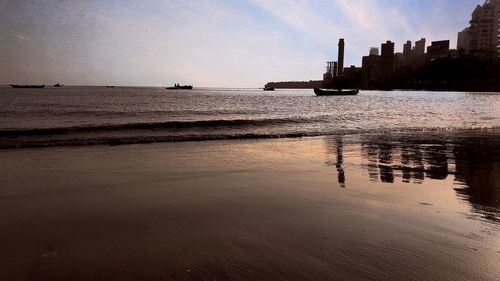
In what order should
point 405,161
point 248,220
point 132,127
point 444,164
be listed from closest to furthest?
point 248,220 < point 444,164 < point 405,161 < point 132,127

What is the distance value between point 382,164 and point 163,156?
663cm

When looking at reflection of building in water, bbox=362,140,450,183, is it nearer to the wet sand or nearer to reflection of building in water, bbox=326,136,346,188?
the wet sand

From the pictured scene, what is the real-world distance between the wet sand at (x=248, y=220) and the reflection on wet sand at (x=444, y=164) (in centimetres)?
7

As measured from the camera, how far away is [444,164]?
10.5 meters

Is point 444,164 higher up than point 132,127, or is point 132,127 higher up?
point 132,127

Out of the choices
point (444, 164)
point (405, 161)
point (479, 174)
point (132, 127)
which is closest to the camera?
point (479, 174)

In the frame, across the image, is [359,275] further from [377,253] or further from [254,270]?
[254,270]

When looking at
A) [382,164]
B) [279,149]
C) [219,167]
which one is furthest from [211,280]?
[279,149]

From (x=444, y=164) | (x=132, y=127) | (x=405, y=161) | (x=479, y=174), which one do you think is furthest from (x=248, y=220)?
(x=132, y=127)

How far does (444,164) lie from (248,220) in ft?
25.4

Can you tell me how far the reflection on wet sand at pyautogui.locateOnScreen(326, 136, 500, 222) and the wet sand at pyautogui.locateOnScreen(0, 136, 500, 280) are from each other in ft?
0.23

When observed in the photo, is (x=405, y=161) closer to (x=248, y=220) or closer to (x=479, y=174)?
(x=479, y=174)

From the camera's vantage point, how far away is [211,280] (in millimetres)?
3328

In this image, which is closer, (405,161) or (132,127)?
(405,161)
